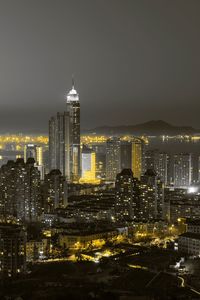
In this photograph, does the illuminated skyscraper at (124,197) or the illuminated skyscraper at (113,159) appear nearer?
the illuminated skyscraper at (124,197)

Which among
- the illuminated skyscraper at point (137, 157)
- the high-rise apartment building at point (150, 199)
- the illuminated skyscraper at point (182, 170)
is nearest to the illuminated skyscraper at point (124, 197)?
the high-rise apartment building at point (150, 199)

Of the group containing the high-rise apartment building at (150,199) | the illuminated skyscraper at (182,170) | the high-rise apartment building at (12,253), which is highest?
the illuminated skyscraper at (182,170)

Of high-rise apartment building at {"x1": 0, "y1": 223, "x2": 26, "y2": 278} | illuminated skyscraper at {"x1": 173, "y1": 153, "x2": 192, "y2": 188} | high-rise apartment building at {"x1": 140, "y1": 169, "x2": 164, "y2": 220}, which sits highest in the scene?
illuminated skyscraper at {"x1": 173, "y1": 153, "x2": 192, "y2": 188}

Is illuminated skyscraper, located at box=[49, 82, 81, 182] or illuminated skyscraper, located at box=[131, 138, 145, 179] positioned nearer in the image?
illuminated skyscraper, located at box=[131, 138, 145, 179]

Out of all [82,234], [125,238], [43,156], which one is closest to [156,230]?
[125,238]

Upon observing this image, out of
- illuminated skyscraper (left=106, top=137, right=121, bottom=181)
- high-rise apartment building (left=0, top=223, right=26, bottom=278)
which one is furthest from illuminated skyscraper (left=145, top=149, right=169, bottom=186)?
high-rise apartment building (left=0, top=223, right=26, bottom=278)

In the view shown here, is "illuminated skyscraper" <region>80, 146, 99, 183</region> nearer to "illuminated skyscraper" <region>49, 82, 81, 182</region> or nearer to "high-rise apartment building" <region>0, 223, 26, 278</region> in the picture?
"illuminated skyscraper" <region>49, 82, 81, 182</region>

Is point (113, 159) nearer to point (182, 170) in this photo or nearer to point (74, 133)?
point (74, 133)

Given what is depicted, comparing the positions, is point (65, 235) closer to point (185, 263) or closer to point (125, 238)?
point (125, 238)

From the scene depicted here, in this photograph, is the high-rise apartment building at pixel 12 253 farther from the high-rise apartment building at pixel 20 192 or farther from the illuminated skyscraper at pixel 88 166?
the illuminated skyscraper at pixel 88 166
